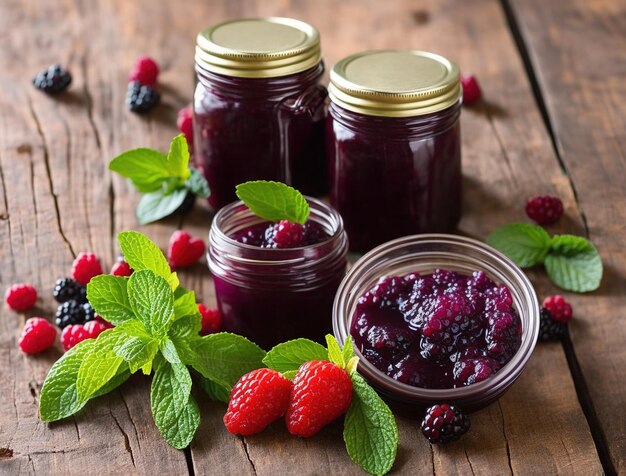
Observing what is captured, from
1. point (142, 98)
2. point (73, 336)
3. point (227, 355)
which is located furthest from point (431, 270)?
point (142, 98)

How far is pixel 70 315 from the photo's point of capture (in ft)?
6.79

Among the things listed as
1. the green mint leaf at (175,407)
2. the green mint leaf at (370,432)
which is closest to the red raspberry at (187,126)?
the green mint leaf at (175,407)

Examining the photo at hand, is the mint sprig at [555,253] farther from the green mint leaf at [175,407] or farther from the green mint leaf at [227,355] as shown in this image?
the green mint leaf at [175,407]

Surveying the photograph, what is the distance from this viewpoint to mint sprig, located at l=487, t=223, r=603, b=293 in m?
2.18

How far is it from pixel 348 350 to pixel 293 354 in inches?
4.4

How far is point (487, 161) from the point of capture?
264 cm

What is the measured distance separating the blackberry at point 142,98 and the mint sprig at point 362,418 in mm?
1280

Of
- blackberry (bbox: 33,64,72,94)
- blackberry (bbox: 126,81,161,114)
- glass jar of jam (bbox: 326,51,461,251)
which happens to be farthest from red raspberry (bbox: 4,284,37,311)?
blackberry (bbox: 33,64,72,94)

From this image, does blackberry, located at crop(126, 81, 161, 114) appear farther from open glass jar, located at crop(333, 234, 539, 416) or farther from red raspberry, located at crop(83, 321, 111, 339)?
open glass jar, located at crop(333, 234, 539, 416)

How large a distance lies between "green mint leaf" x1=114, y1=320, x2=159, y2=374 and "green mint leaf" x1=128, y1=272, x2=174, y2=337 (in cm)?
1

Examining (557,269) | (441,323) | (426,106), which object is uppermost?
(426,106)

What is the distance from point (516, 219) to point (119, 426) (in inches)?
43.3

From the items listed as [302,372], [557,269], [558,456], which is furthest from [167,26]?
[558,456]

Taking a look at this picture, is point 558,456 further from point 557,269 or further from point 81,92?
point 81,92
